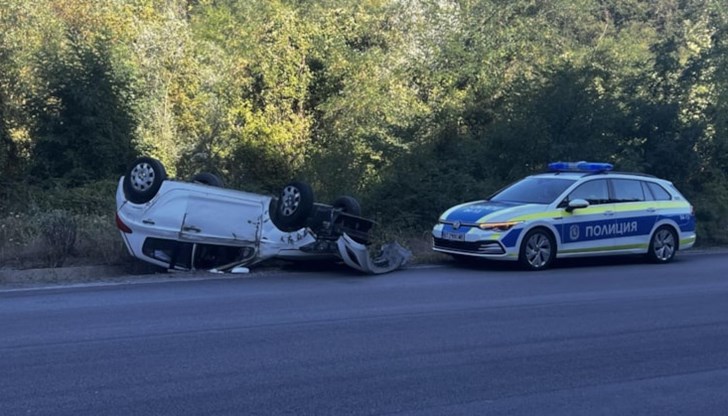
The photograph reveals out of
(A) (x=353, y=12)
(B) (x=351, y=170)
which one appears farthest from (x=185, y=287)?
(A) (x=353, y=12)

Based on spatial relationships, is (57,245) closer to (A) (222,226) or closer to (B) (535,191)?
(A) (222,226)

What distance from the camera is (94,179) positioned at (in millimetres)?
22500

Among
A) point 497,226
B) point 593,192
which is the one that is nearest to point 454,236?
point 497,226

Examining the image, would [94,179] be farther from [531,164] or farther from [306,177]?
[531,164]

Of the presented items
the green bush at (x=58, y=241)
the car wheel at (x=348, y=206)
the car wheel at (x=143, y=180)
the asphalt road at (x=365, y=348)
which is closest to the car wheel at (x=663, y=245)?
the asphalt road at (x=365, y=348)

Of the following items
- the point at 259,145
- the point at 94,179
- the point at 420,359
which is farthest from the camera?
the point at 259,145

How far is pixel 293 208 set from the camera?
43.0ft

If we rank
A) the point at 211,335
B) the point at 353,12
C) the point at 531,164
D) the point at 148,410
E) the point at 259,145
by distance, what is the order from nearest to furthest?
the point at 148,410 < the point at 211,335 < the point at 531,164 < the point at 259,145 < the point at 353,12

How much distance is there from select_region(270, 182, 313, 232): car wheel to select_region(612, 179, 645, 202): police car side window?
5.48 m

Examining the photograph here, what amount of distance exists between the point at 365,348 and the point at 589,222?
7.61 meters

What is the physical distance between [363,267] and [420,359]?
558 cm

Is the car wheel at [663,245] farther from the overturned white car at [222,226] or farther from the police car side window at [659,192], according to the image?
the overturned white car at [222,226]

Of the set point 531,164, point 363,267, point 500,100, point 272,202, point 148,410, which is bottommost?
point 148,410

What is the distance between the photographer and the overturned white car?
12.6m
